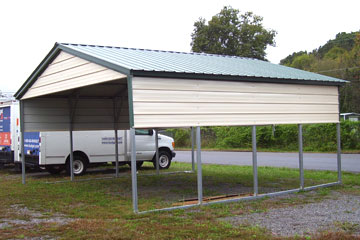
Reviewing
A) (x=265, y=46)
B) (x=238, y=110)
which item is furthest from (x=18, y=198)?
(x=265, y=46)

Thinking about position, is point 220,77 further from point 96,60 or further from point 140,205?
point 140,205

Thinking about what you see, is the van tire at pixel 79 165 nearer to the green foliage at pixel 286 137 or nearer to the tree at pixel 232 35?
the green foliage at pixel 286 137

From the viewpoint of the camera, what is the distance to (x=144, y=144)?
57.0ft

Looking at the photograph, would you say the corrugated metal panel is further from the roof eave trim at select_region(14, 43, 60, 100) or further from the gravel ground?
the gravel ground

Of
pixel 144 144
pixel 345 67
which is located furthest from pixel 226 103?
pixel 345 67

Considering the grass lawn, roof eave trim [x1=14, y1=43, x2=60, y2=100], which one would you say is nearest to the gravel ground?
the grass lawn

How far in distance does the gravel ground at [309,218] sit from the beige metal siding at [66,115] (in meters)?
7.85

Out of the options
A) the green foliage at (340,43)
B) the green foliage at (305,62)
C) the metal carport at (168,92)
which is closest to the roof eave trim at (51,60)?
the metal carport at (168,92)

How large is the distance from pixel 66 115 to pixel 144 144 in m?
3.86

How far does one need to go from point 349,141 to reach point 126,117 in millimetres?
14298

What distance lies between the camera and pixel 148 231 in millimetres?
7020

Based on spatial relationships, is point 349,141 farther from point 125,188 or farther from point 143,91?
point 143,91

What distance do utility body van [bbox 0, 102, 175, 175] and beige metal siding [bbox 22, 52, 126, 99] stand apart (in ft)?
8.86

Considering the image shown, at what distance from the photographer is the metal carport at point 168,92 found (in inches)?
348
